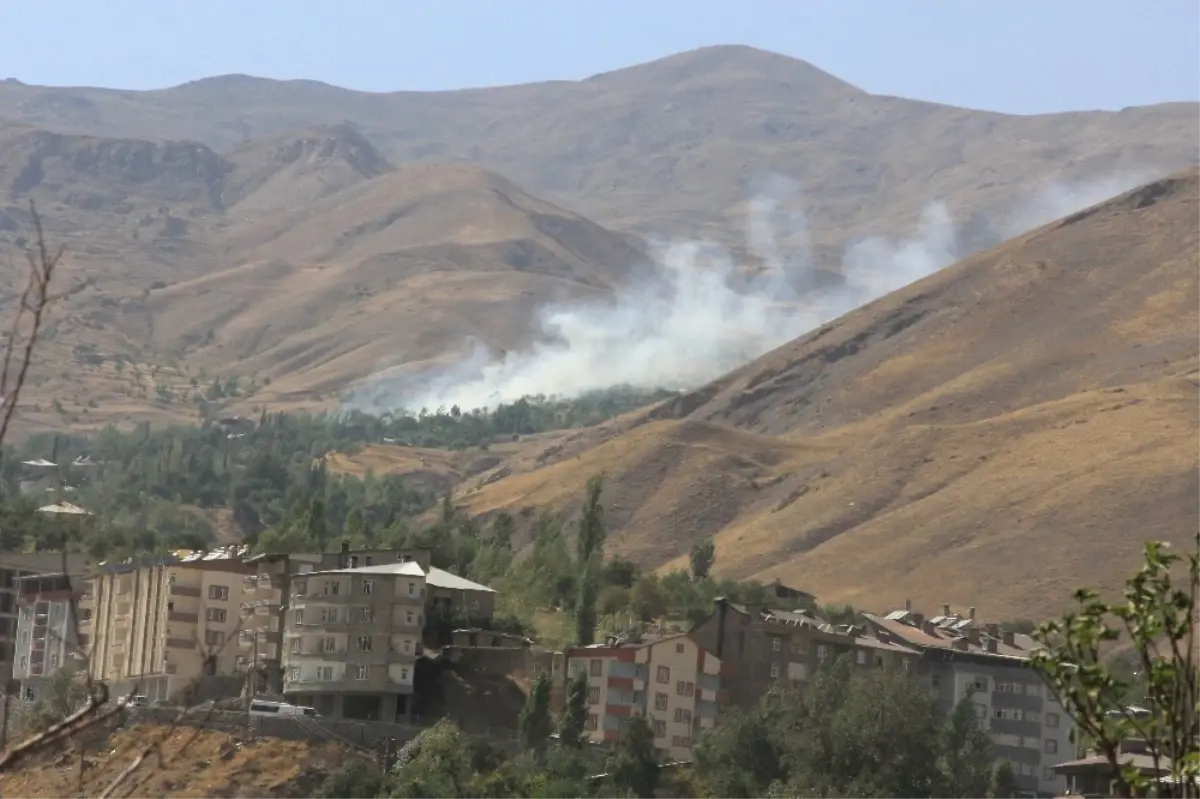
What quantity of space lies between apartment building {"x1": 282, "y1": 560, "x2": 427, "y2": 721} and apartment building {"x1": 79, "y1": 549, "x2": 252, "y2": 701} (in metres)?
2.89

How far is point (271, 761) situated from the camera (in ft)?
304

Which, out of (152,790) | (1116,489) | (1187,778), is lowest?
(152,790)

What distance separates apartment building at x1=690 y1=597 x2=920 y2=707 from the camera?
10700 centimetres

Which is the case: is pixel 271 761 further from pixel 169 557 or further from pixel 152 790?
pixel 169 557

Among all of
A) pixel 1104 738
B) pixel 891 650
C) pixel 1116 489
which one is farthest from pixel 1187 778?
pixel 1116 489

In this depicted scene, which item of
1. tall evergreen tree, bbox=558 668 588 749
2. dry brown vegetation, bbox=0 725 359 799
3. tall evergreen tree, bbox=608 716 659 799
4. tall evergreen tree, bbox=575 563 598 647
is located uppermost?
tall evergreen tree, bbox=575 563 598 647

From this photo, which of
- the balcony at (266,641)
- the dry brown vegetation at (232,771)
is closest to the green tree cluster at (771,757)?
the dry brown vegetation at (232,771)

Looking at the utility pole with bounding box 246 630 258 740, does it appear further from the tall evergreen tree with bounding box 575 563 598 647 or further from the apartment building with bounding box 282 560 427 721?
the tall evergreen tree with bounding box 575 563 598 647

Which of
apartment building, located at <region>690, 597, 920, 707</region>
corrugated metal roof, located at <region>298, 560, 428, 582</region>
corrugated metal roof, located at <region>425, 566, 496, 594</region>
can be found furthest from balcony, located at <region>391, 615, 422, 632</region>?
apartment building, located at <region>690, 597, 920, 707</region>

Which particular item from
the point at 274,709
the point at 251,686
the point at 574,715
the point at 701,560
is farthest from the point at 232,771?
the point at 701,560

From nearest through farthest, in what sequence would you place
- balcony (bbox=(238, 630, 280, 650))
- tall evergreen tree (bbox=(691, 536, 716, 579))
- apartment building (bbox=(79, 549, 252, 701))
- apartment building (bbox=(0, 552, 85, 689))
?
balcony (bbox=(238, 630, 280, 650))
apartment building (bbox=(79, 549, 252, 701))
apartment building (bbox=(0, 552, 85, 689))
tall evergreen tree (bbox=(691, 536, 716, 579))

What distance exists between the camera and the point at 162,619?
359 feet

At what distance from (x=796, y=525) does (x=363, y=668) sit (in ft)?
280

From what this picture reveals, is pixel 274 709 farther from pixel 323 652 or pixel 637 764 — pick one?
pixel 637 764
